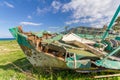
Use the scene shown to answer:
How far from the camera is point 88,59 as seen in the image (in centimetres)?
682

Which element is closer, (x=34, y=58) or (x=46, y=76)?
(x=46, y=76)

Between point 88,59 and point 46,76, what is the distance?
2.05 metres

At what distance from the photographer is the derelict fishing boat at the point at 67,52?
260 inches

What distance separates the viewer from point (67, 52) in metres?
6.93

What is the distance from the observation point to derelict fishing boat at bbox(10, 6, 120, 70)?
6.60 metres

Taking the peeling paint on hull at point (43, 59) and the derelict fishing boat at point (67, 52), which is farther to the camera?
the peeling paint on hull at point (43, 59)

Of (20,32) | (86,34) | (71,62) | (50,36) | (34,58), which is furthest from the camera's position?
(86,34)

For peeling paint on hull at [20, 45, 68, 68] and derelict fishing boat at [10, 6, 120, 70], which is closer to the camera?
derelict fishing boat at [10, 6, 120, 70]

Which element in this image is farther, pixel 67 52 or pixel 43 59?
pixel 43 59

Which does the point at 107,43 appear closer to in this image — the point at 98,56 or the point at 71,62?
the point at 98,56

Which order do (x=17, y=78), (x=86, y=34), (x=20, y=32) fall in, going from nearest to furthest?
(x=17, y=78) → (x=20, y=32) → (x=86, y=34)

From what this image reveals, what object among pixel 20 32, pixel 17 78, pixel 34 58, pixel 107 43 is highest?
pixel 20 32

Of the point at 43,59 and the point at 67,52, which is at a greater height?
the point at 67,52

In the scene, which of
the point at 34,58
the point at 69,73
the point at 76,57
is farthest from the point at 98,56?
the point at 34,58
